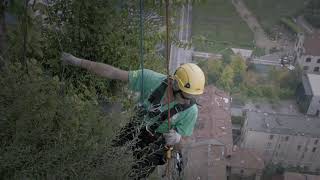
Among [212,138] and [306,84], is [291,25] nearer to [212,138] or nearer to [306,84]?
[306,84]

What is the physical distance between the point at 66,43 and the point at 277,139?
32.2ft

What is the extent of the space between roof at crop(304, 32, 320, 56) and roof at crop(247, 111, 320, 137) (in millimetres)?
3093

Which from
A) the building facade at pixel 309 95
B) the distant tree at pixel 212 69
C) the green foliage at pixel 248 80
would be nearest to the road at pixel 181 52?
the distant tree at pixel 212 69

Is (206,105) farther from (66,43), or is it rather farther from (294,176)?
(66,43)

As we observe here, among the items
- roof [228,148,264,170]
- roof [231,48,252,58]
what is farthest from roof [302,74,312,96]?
roof [228,148,264,170]

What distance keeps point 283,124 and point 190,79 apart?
10.6 m

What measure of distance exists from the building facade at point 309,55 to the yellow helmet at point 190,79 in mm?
14085

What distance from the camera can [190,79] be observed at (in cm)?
240

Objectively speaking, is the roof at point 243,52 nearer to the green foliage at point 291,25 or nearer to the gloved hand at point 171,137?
the green foliage at point 291,25

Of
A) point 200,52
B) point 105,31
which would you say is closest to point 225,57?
point 200,52

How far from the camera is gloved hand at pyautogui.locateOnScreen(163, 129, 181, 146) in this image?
241 centimetres

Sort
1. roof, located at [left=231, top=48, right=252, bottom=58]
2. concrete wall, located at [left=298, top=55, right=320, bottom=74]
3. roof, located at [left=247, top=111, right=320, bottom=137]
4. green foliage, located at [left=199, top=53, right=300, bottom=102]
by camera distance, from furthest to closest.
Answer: roof, located at [left=231, top=48, right=252, bottom=58] < concrete wall, located at [left=298, top=55, right=320, bottom=74] < green foliage, located at [left=199, top=53, right=300, bottom=102] < roof, located at [left=247, top=111, right=320, bottom=137]

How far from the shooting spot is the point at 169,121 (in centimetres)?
236

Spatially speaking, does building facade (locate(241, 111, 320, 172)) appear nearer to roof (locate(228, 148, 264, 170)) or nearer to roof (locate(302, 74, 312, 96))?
roof (locate(228, 148, 264, 170))
